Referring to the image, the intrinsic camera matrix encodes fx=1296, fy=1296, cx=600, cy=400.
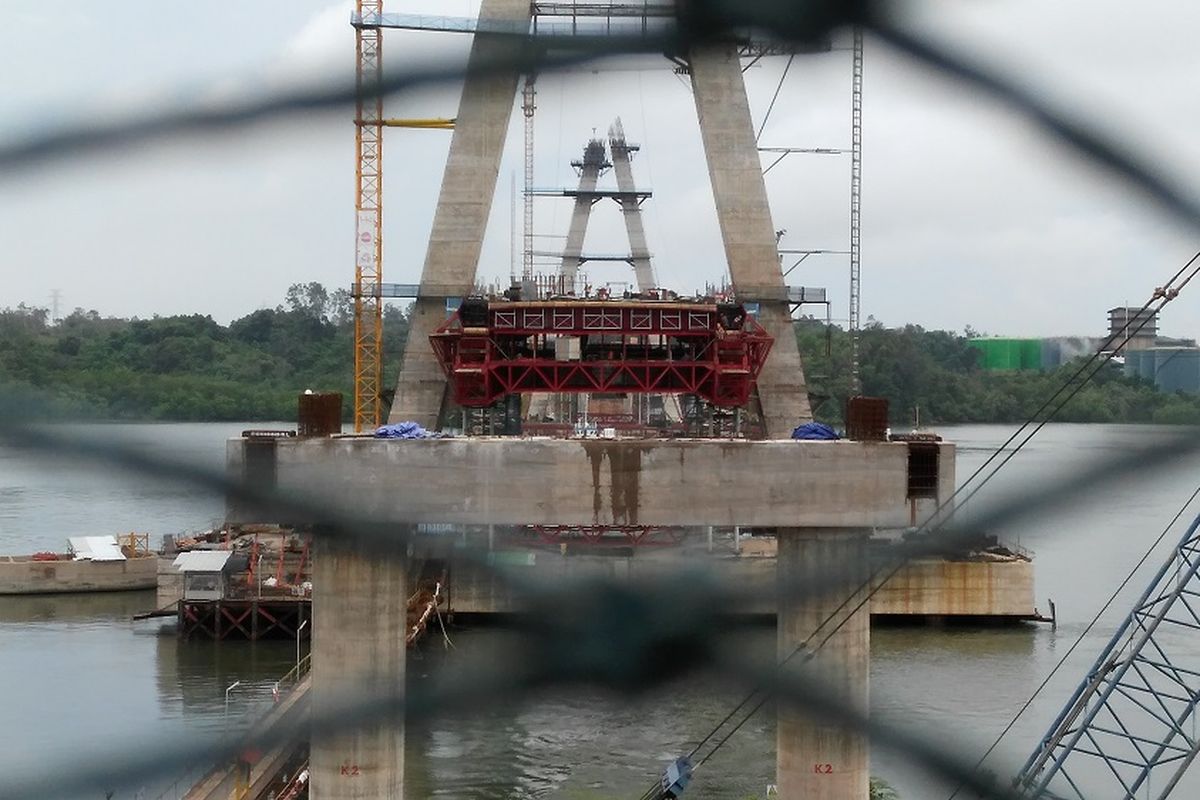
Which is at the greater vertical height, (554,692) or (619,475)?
(554,692)

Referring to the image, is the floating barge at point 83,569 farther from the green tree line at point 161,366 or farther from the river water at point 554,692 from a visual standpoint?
the green tree line at point 161,366

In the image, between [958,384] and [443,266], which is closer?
[958,384]

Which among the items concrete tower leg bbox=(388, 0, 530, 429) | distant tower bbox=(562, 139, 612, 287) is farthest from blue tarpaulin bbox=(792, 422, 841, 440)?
distant tower bbox=(562, 139, 612, 287)

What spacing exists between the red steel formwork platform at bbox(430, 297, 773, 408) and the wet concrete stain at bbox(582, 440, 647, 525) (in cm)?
179

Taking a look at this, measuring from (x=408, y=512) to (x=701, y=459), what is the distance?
5.73 metres

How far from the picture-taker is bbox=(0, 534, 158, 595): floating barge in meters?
17.6

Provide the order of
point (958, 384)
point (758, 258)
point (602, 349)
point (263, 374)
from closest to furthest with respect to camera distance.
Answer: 1. point (263, 374)
2. point (958, 384)
3. point (602, 349)
4. point (758, 258)

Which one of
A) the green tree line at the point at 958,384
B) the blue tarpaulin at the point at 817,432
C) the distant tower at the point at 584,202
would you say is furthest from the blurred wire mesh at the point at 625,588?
the distant tower at the point at 584,202

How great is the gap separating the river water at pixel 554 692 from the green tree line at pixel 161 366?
48 mm

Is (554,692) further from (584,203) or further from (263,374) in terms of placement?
(584,203)

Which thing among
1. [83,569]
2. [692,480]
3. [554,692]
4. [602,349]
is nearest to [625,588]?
[554,692]

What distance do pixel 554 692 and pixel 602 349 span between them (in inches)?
342

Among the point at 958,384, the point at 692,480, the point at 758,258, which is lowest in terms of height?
the point at 692,480

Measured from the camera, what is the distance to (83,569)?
17828mm
